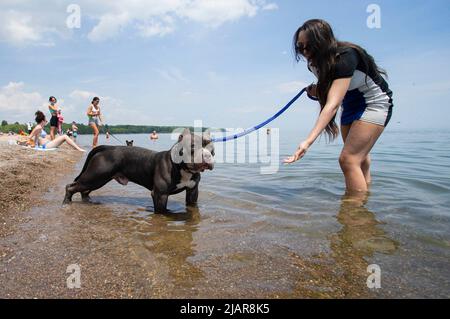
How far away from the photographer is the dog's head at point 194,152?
4.29 m

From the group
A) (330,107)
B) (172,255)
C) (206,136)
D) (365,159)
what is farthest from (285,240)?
(365,159)

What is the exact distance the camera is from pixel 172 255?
3021 millimetres

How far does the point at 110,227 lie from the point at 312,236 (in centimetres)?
236

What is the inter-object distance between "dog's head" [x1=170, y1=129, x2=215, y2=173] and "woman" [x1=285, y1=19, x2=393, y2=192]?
1.38 m

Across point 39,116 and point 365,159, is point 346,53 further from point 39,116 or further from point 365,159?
point 39,116

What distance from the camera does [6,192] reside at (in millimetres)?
5180

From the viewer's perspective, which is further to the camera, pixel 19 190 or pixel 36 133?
pixel 36 133

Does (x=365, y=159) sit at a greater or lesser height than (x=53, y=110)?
lesser

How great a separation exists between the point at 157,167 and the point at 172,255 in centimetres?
201

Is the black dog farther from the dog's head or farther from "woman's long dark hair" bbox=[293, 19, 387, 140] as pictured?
"woman's long dark hair" bbox=[293, 19, 387, 140]

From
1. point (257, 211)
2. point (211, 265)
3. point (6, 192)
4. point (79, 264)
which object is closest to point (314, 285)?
point (211, 265)

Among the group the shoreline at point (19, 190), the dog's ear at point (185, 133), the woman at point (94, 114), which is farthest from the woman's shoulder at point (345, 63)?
the woman at point (94, 114)

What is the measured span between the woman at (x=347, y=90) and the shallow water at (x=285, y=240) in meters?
0.85
